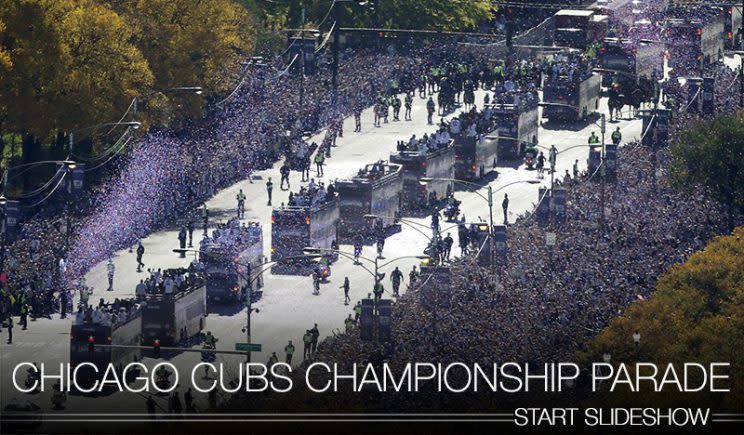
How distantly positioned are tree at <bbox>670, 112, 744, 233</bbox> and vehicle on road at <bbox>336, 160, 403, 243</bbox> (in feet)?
62.1

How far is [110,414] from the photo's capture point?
11988cm

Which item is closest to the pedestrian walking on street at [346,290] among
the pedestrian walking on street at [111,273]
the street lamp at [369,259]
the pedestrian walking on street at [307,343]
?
the street lamp at [369,259]

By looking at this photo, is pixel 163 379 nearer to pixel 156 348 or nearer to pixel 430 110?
pixel 156 348

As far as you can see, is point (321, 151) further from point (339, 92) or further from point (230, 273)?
point (230, 273)

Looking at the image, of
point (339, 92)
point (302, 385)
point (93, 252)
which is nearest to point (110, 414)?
point (302, 385)

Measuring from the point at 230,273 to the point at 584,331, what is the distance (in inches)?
768

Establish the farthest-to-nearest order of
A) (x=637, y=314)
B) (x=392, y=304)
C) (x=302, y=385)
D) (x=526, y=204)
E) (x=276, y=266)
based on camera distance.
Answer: (x=526, y=204) < (x=276, y=266) < (x=392, y=304) < (x=637, y=314) < (x=302, y=385)

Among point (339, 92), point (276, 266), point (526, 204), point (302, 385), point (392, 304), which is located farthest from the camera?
point (339, 92)

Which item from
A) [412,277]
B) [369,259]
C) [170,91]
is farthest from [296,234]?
[170,91]

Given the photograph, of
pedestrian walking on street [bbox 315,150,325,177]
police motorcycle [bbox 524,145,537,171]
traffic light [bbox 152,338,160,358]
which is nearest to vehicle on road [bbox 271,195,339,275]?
traffic light [bbox 152,338,160,358]

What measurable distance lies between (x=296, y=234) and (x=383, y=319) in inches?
756

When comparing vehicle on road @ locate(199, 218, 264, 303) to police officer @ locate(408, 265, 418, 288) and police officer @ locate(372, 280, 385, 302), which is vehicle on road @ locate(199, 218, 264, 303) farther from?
police officer @ locate(408, 265, 418, 288)

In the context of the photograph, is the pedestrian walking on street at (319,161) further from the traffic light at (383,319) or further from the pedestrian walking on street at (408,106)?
the traffic light at (383,319)

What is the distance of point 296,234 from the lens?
14888cm
